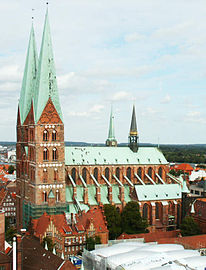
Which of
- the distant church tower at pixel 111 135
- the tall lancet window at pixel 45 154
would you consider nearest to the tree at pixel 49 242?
the tall lancet window at pixel 45 154

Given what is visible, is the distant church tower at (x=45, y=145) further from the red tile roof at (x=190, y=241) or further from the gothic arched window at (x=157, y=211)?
the red tile roof at (x=190, y=241)

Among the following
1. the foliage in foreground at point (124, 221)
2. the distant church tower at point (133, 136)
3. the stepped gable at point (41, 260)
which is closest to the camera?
the stepped gable at point (41, 260)

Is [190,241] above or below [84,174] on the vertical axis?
below

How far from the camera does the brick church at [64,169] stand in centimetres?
8369

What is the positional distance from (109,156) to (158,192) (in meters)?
14.4

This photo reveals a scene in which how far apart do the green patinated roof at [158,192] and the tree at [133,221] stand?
20.8ft

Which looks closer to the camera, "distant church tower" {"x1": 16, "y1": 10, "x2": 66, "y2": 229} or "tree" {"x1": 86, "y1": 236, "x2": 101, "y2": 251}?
"tree" {"x1": 86, "y1": 236, "x2": 101, "y2": 251}

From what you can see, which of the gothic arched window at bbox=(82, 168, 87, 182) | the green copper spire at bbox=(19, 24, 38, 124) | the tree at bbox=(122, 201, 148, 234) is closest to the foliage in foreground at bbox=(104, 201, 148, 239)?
the tree at bbox=(122, 201, 148, 234)

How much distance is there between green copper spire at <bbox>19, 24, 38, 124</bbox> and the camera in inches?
3506

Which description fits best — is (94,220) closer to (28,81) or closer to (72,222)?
(72,222)

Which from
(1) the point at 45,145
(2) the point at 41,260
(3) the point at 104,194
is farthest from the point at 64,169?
(2) the point at 41,260

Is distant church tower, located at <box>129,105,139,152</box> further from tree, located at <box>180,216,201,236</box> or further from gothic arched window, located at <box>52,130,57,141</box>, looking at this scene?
tree, located at <box>180,216,201,236</box>

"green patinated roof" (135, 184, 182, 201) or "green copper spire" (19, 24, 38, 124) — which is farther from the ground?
"green copper spire" (19, 24, 38, 124)

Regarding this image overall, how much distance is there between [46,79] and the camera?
277 feet
